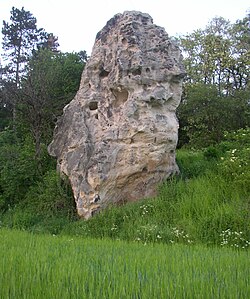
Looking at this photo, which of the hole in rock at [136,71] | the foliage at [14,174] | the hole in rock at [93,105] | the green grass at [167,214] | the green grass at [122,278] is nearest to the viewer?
the green grass at [122,278]

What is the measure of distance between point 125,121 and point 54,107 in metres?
5.43

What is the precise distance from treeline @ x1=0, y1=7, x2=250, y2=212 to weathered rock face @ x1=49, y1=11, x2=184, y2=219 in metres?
1.29

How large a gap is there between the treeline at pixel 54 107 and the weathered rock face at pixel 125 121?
129 cm

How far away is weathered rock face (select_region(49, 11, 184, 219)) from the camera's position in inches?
398

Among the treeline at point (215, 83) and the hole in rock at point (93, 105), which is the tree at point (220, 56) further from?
the hole in rock at point (93, 105)

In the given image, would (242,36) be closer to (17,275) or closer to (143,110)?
(143,110)

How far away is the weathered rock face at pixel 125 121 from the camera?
10102 millimetres

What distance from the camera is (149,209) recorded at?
29.6ft

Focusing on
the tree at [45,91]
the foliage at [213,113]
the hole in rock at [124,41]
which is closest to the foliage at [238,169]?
the hole in rock at [124,41]

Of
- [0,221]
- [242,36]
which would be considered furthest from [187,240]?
[242,36]

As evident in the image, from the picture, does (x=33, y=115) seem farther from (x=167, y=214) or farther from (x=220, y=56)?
(x=220, y=56)

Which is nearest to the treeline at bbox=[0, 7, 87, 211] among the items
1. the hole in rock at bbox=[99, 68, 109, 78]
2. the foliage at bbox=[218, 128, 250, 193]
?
the hole in rock at bbox=[99, 68, 109, 78]

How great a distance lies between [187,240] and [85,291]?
4.74 m

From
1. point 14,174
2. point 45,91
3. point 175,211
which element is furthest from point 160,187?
point 45,91
